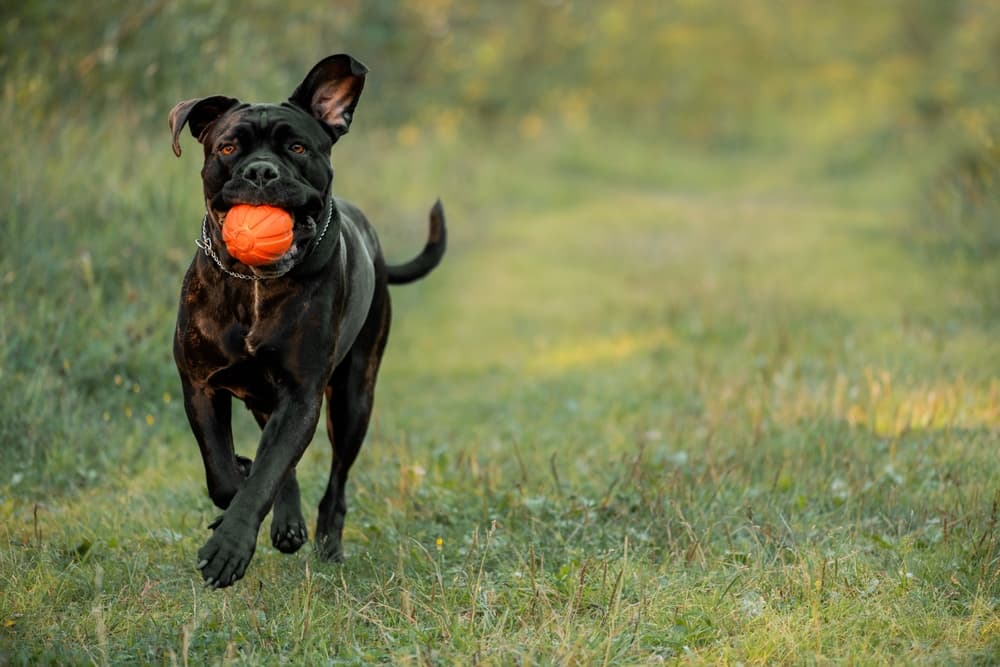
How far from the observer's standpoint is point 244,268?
4.04 meters

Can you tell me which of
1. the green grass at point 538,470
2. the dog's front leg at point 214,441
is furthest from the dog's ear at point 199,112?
the green grass at point 538,470

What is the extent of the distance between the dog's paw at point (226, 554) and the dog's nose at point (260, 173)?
3.40ft

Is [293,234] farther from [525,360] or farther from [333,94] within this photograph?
[525,360]

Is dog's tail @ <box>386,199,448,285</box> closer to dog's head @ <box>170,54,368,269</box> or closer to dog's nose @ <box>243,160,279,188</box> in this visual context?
dog's head @ <box>170,54,368,269</box>

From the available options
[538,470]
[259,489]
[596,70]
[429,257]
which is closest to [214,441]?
A: [259,489]

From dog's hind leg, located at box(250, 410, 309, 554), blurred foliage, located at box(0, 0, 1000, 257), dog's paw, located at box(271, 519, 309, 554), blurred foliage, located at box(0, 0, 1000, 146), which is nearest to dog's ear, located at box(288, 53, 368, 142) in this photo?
dog's hind leg, located at box(250, 410, 309, 554)

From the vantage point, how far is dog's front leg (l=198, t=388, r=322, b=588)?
3.73m

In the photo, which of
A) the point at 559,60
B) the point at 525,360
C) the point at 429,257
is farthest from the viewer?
the point at 559,60

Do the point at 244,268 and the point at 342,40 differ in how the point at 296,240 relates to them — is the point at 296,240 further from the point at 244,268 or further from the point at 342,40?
the point at 342,40

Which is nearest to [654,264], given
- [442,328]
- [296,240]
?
[442,328]

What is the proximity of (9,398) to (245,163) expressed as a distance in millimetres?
2451

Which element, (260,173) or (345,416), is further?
(345,416)

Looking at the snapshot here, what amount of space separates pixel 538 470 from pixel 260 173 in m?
2.35

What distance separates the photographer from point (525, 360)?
9.05 meters
